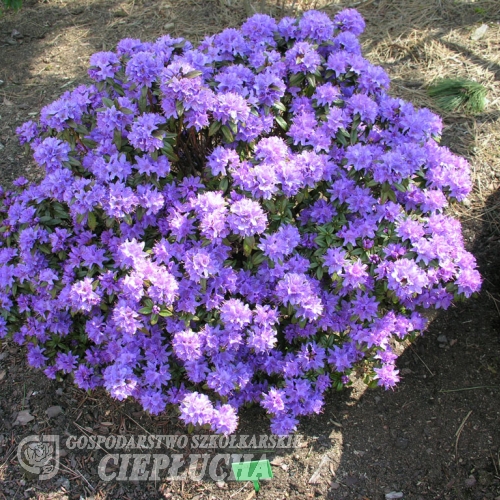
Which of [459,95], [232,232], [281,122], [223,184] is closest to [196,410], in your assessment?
[232,232]

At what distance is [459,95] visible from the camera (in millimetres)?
4082

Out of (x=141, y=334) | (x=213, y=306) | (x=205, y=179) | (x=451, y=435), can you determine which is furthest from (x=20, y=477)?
(x=451, y=435)

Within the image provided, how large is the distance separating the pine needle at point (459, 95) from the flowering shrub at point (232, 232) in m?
1.71

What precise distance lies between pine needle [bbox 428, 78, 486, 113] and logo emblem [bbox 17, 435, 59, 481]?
3323 mm

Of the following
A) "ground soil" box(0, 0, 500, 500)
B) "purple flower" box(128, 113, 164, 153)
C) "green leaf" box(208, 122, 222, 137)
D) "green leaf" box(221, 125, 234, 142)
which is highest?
"purple flower" box(128, 113, 164, 153)

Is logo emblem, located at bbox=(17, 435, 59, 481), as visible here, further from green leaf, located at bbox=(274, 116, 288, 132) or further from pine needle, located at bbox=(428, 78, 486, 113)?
pine needle, located at bbox=(428, 78, 486, 113)

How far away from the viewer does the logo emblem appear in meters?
2.62

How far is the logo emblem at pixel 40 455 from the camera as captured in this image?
8.59 feet

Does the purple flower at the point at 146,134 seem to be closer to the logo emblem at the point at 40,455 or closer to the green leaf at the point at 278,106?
the green leaf at the point at 278,106

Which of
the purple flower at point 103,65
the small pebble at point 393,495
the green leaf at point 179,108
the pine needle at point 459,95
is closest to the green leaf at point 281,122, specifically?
the green leaf at point 179,108

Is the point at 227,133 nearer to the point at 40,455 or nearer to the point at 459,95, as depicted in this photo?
the point at 40,455

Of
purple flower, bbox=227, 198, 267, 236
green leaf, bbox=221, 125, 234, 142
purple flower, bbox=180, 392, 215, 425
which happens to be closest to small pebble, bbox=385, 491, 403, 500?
purple flower, bbox=180, 392, 215, 425

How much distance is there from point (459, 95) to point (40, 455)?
140 inches

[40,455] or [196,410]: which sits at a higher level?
[196,410]
